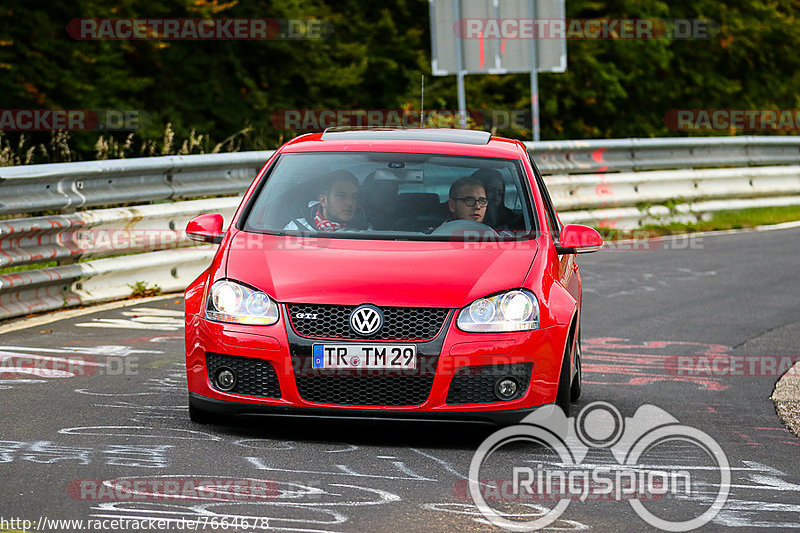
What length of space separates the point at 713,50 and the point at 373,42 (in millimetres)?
11973

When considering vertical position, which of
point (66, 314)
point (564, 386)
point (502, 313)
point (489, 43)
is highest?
point (489, 43)

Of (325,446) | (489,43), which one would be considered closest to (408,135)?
(325,446)

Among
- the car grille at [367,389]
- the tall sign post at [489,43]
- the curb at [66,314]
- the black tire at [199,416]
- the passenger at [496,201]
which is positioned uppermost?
the tall sign post at [489,43]

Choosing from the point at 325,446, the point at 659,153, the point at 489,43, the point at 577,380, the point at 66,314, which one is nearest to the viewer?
the point at 325,446

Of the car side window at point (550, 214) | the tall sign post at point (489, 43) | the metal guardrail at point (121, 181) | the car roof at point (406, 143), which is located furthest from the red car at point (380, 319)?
the tall sign post at point (489, 43)

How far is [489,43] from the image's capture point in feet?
67.8

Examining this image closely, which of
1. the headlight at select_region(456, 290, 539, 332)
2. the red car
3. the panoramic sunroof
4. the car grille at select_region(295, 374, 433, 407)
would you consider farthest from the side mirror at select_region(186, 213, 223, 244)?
the headlight at select_region(456, 290, 539, 332)

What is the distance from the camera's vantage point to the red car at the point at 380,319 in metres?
6.45

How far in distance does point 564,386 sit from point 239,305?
1644mm

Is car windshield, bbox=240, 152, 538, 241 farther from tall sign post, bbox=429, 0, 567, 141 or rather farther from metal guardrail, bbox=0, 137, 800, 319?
tall sign post, bbox=429, 0, 567, 141

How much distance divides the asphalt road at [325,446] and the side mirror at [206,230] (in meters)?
0.91

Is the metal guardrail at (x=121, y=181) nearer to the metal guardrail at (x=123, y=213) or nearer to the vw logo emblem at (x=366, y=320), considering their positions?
the metal guardrail at (x=123, y=213)

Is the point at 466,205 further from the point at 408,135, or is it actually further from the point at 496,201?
the point at 408,135

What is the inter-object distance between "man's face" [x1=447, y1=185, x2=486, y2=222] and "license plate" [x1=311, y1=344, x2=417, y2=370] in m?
1.28
